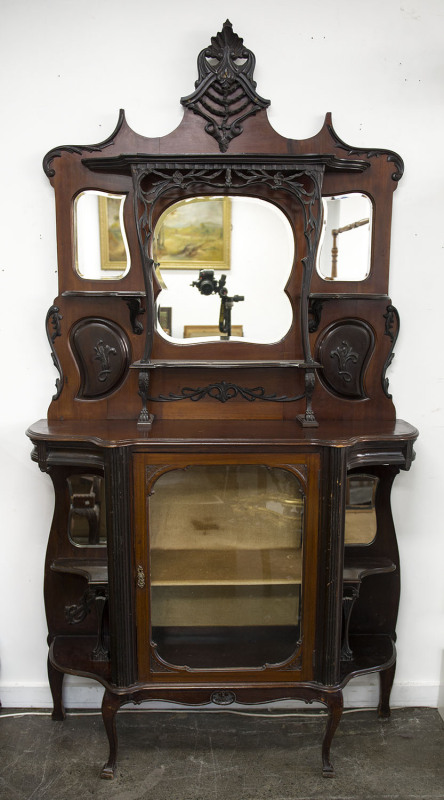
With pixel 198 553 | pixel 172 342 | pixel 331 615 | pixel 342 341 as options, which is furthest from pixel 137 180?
pixel 331 615

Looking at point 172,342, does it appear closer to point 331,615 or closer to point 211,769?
point 331,615

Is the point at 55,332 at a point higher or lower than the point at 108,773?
higher

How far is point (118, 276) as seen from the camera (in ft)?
6.61

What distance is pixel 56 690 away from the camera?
2.21 metres

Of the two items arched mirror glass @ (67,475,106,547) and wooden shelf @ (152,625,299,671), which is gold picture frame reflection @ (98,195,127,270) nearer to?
arched mirror glass @ (67,475,106,547)

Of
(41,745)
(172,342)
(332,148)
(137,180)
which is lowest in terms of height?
(41,745)

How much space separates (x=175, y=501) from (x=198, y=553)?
0.20 metres

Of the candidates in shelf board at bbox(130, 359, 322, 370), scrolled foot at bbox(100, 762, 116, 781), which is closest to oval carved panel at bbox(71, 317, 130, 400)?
shelf board at bbox(130, 359, 322, 370)

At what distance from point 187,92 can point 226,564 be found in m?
1.59

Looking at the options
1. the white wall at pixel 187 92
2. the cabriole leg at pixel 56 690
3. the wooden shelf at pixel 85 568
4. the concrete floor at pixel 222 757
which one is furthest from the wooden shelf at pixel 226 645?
the white wall at pixel 187 92

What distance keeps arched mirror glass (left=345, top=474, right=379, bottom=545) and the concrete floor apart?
2.40 feet

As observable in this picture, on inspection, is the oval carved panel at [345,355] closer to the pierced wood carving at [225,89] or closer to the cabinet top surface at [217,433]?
the cabinet top surface at [217,433]

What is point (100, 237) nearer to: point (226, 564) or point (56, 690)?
point (226, 564)

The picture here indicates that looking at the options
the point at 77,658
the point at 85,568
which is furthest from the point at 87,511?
the point at 77,658
